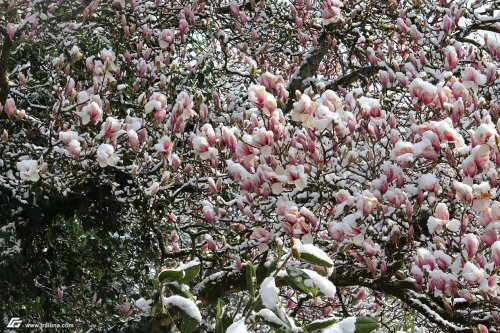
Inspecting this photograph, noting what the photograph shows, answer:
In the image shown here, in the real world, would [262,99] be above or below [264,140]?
above

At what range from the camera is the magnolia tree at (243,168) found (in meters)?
2.55

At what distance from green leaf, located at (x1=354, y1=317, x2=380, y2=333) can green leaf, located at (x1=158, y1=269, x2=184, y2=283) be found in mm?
449

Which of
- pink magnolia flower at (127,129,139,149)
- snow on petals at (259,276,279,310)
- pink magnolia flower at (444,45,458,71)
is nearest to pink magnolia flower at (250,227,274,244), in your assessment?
pink magnolia flower at (127,129,139,149)

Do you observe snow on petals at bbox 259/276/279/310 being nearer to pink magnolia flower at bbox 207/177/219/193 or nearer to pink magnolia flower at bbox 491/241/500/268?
pink magnolia flower at bbox 491/241/500/268

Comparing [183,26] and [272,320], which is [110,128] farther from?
[272,320]

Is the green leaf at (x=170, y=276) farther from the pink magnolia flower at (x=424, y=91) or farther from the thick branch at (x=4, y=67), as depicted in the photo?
the thick branch at (x=4, y=67)

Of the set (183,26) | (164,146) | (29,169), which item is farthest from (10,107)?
(183,26)

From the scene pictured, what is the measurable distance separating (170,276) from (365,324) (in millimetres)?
487

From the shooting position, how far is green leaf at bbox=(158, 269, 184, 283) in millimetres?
1458

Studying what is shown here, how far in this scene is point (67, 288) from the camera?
14.3 ft

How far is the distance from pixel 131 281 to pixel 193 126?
1.46 metres

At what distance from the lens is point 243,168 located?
9.52 feet

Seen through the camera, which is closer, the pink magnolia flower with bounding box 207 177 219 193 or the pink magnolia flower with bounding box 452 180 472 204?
the pink magnolia flower with bounding box 452 180 472 204

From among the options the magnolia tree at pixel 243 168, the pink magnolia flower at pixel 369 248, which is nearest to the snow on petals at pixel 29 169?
the magnolia tree at pixel 243 168
